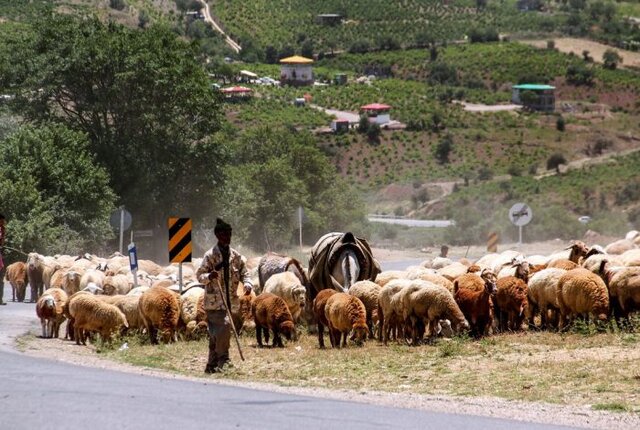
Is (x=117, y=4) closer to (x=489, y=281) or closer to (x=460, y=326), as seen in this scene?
(x=489, y=281)

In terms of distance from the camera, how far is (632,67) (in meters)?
135

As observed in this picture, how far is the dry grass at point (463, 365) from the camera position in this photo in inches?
628

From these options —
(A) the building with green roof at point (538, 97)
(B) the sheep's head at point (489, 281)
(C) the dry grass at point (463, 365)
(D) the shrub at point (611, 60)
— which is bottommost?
(C) the dry grass at point (463, 365)

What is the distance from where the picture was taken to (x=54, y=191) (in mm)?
49625

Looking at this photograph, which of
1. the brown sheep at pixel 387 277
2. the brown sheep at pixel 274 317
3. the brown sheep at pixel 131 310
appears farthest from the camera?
the brown sheep at pixel 387 277

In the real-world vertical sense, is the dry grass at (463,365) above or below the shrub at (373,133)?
below

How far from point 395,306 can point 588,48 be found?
124 meters

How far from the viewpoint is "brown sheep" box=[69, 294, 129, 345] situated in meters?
22.7

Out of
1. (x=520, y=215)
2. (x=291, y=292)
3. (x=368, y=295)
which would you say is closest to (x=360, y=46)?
(x=520, y=215)

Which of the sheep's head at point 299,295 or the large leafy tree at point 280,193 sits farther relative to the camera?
the large leafy tree at point 280,193

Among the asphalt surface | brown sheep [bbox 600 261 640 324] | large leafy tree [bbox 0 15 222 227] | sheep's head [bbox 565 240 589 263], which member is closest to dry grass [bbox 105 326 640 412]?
brown sheep [bbox 600 261 640 324]

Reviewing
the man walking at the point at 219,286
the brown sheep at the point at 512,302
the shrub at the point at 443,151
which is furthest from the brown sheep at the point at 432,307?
the shrub at the point at 443,151

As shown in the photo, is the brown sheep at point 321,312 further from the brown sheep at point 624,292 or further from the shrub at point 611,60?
the shrub at point 611,60

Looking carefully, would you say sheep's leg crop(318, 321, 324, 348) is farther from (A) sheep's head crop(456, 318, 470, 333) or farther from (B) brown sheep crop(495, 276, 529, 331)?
(B) brown sheep crop(495, 276, 529, 331)
